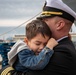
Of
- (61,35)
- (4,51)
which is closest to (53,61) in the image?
(61,35)

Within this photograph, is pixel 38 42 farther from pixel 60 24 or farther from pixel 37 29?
pixel 60 24

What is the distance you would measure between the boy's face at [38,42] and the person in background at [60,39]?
8 cm

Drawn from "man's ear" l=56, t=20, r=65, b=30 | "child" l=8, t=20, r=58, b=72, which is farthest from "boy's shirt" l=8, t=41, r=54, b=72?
"man's ear" l=56, t=20, r=65, b=30

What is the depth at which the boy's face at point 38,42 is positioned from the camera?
86.1 inches

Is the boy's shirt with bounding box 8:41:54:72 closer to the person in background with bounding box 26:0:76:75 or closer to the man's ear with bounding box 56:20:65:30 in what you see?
the person in background with bounding box 26:0:76:75

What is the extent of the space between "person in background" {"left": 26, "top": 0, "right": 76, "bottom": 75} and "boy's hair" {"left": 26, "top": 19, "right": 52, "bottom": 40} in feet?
0.16

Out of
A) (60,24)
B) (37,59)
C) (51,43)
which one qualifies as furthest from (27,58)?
(60,24)

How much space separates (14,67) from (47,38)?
1.09ft

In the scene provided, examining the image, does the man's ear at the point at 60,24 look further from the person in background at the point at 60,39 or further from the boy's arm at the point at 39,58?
the boy's arm at the point at 39,58

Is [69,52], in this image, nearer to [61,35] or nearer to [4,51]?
[61,35]

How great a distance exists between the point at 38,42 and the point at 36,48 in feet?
0.14

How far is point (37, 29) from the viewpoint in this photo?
2.18 meters

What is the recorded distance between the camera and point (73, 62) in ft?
7.01

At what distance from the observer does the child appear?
2.12 meters
